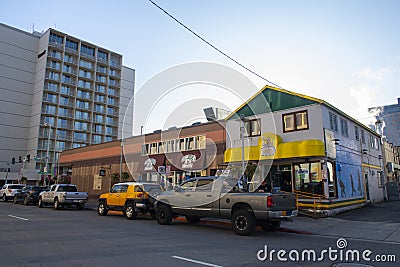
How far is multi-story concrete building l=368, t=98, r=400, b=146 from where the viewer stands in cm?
7925

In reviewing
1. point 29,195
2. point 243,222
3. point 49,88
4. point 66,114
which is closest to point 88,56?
point 49,88

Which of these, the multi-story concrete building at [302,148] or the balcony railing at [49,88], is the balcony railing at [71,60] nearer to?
the balcony railing at [49,88]

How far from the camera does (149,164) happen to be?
88.9 ft

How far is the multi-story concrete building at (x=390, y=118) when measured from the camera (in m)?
79.2

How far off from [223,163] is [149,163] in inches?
355

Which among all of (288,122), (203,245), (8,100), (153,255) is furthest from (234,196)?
(8,100)

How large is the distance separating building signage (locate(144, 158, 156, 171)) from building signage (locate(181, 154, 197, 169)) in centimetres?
378

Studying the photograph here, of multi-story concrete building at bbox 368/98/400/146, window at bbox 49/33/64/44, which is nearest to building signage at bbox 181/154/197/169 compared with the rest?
window at bbox 49/33/64/44

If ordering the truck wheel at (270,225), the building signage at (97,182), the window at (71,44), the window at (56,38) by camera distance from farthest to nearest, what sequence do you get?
the window at (71,44)
the window at (56,38)
the building signage at (97,182)
the truck wheel at (270,225)

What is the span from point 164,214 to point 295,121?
964 centimetres

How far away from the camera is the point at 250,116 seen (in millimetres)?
19828

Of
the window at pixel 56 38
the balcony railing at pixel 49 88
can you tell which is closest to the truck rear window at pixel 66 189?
the balcony railing at pixel 49 88

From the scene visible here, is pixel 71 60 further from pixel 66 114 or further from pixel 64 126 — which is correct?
pixel 64 126

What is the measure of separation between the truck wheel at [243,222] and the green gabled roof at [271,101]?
9561mm
